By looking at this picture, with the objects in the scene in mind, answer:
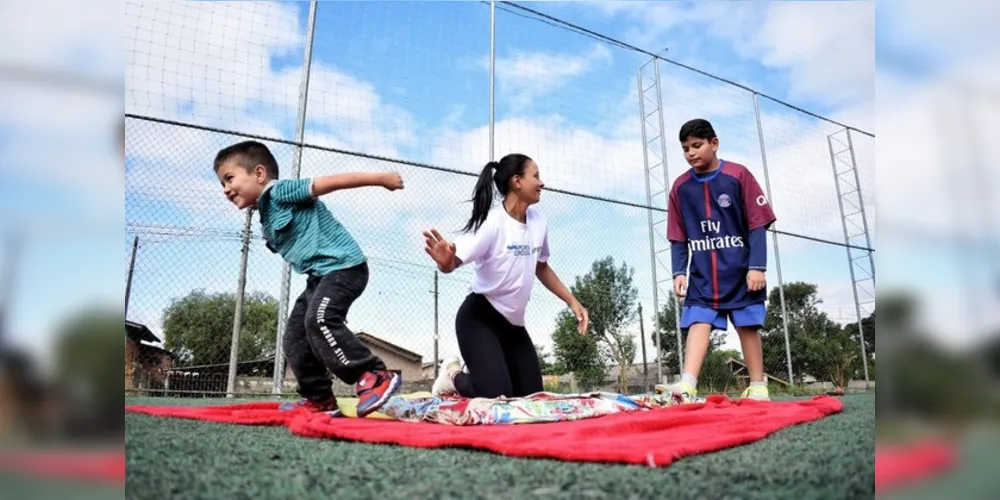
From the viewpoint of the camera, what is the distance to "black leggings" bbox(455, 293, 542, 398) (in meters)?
2.31

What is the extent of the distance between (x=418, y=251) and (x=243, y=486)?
12.0 feet

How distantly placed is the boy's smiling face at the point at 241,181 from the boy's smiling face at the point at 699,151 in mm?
1841

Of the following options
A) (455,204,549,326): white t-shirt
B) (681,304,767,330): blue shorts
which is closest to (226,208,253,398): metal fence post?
(455,204,549,326): white t-shirt

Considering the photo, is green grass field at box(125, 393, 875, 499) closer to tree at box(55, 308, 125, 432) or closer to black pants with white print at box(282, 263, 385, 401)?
tree at box(55, 308, 125, 432)

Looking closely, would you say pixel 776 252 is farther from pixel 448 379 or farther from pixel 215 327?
pixel 215 327

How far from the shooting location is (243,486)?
2.81 feet

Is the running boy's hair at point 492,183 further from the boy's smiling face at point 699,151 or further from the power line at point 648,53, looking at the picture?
the power line at point 648,53

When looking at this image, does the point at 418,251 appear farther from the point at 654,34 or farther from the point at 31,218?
the point at 31,218

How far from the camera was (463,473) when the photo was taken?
951 mm

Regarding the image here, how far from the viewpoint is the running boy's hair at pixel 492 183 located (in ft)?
8.36

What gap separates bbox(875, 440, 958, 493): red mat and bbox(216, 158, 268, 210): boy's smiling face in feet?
6.43

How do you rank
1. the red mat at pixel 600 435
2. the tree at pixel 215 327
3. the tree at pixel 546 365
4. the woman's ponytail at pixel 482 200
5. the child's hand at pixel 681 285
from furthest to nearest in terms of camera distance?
the tree at pixel 546 365 < the tree at pixel 215 327 < the child's hand at pixel 681 285 < the woman's ponytail at pixel 482 200 < the red mat at pixel 600 435

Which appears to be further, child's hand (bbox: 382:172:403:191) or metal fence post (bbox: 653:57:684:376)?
metal fence post (bbox: 653:57:684:376)

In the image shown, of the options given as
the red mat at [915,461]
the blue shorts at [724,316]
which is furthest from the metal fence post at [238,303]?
the red mat at [915,461]
